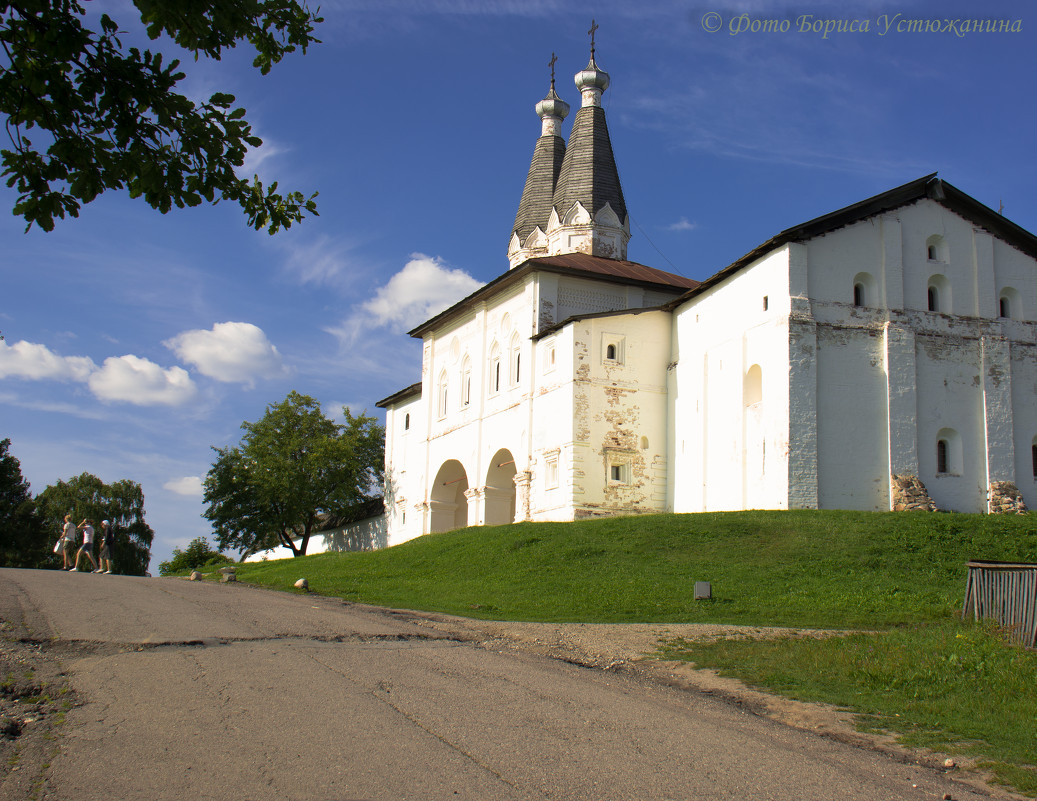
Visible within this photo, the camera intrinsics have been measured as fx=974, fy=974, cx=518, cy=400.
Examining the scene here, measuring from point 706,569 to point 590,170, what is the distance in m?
25.0

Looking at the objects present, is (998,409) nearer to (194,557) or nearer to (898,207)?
(898,207)

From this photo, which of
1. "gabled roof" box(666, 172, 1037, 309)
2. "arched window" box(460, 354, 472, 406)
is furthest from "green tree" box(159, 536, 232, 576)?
"gabled roof" box(666, 172, 1037, 309)

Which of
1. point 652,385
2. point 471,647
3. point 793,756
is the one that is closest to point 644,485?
point 652,385

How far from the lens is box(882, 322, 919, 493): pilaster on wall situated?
86.6 ft

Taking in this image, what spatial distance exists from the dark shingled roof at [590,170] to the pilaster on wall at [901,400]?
16.1 meters

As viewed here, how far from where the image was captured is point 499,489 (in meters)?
36.2

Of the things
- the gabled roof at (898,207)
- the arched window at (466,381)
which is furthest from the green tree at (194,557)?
the gabled roof at (898,207)

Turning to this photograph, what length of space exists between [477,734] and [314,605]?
31.5 feet

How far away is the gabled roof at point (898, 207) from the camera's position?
27.0m

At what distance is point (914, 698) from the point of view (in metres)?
9.48

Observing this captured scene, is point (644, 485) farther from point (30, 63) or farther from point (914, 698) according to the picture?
point (30, 63)

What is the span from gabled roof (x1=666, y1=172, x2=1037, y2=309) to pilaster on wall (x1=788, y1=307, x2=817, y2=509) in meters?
1.93

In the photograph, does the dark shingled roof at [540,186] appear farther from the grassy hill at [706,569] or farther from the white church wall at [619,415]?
the grassy hill at [706,569]

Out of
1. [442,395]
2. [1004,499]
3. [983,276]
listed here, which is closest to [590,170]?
[442,395]
